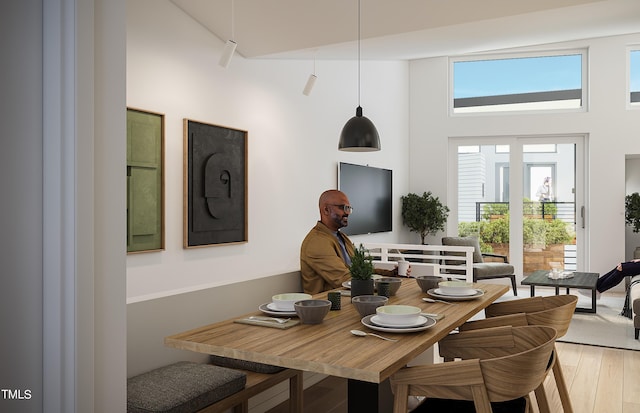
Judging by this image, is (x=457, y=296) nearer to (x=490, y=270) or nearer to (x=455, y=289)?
(x=455, y=289)

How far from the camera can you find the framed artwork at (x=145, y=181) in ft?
11.7

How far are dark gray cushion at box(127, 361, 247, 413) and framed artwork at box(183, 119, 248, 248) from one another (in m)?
1.85

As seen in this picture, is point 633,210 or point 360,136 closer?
point 360,136

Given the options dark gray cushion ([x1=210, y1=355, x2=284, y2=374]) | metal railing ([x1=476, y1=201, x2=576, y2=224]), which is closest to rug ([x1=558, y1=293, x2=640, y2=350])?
metal railing ([x1=476, y1=201, x2=576, y2=224])

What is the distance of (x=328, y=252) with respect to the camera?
3334 millimetres

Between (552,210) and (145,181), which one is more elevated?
(145,181)

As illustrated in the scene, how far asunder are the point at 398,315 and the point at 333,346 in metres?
0.32

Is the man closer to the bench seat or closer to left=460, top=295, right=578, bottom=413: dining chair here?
left=460, top=295, right=578, bottom=413: dining chair

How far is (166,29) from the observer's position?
3857 mm

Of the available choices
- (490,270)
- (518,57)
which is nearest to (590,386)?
(490,270)

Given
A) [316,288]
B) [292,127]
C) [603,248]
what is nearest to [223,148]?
[292,127]

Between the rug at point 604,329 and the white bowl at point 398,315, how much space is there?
3.62 metres

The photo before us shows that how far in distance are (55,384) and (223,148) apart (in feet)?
11.2

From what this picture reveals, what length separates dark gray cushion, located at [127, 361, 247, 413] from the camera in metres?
2.03
